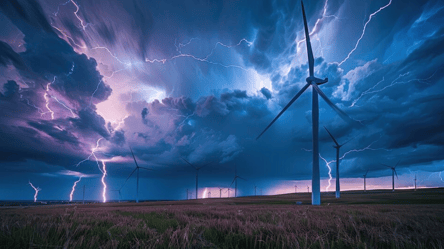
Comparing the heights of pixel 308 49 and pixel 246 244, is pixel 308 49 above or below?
above

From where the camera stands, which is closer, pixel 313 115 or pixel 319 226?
pixel 319 226

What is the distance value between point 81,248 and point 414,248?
13.1ft

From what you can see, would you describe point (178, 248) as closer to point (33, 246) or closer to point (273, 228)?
point (33, 246)

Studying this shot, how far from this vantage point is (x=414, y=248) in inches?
106

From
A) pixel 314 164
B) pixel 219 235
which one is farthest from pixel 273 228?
pixel 314 164

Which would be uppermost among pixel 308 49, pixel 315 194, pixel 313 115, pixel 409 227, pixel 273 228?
pixel 308 49

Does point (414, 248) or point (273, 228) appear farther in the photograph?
point (273, 228)

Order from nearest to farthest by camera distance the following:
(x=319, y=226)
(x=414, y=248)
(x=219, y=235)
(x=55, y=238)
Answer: (x=414, y=248) < (x=55, y=238) < (x=219, y=235) < (x=319, y=226)

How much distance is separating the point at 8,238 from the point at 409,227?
305 inches

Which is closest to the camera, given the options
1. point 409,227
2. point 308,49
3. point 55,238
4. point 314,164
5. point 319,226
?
point 55,238

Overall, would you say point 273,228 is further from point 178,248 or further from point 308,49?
point 308,49

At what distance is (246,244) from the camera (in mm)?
2994

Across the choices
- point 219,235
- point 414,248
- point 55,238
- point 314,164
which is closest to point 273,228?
point 219,235

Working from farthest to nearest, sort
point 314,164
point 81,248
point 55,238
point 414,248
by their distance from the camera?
point 314,164 → point 55,238 → point 414,248 → point 81,248
